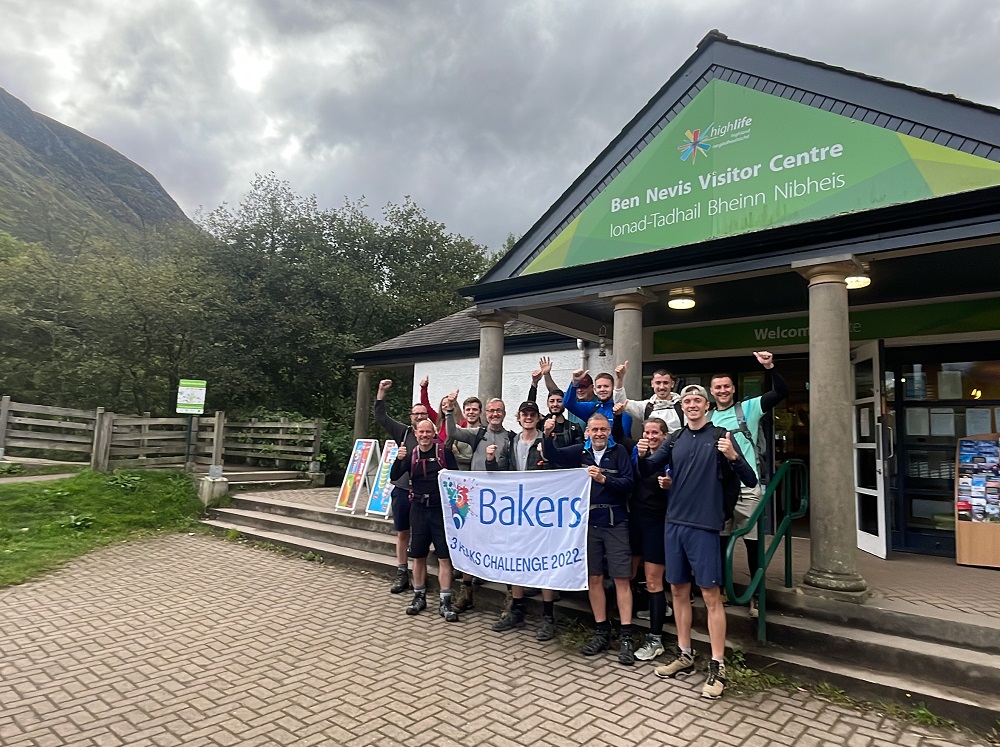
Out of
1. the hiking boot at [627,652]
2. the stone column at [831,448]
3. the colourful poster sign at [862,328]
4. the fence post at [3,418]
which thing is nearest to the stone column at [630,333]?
the stone column at [831,448]

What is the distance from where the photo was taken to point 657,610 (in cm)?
438

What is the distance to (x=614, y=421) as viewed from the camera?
4.88 m

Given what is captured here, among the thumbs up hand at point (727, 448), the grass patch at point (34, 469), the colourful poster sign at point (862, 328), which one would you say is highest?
the colourful poster sign at point (862, 328)

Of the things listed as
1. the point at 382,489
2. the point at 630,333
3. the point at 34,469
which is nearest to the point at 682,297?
the point at 630,333

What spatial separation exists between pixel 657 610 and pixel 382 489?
16.5ft

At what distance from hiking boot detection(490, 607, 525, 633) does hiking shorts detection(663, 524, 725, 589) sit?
1.68 m

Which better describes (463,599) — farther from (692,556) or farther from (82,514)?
(82,514)

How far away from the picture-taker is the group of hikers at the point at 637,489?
396 centimetres

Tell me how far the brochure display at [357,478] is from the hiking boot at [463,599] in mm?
3500

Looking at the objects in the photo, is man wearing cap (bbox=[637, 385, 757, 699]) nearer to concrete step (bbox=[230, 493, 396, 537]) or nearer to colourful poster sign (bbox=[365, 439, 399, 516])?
concrete step (bbox=[230, 493, 396, 537])

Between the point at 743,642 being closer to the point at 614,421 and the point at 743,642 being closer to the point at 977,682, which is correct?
the point at 977,682

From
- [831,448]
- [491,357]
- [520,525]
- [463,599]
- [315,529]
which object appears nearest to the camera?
[831,448]

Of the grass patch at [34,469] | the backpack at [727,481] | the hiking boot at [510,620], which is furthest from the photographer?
the grass patch at [34,469]

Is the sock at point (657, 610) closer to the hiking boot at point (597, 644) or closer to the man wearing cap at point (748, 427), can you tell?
the hiking boot at point (597, 644)
